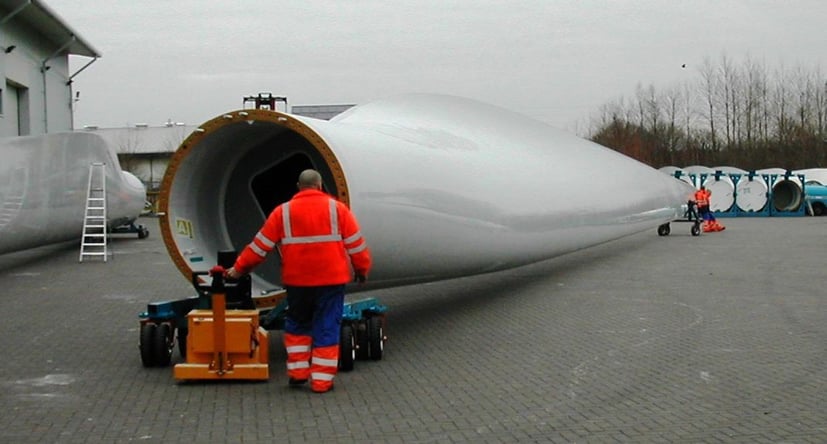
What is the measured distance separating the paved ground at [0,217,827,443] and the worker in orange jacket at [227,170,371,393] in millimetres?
344

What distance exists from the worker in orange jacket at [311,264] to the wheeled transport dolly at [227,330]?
0.33 m

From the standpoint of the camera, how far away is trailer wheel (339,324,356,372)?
7465 millimetres

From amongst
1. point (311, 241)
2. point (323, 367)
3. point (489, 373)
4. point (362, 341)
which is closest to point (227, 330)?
point (323, 367)

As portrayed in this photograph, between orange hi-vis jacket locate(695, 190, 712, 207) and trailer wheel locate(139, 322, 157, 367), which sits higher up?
orange hi-vis jacket locate(695, 190, 712, 207)

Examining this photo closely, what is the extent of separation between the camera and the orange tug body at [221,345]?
6941 mm

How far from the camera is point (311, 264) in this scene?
22.7ft

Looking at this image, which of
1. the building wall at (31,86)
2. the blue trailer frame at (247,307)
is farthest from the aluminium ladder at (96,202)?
the blue trailer frame at (247,307)

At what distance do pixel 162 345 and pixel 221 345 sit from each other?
943 millimetres

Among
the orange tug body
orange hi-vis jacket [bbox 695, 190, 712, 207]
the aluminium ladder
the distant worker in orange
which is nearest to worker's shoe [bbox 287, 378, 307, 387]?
the orange tug body

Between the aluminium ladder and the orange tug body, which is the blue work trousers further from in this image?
the aluminium ladder

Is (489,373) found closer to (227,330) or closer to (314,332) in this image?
(314,332)

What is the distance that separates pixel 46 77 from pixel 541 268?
21136 mm

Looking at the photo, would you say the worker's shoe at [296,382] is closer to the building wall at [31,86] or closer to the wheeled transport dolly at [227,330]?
the wheeled transport dolly at [227,330]

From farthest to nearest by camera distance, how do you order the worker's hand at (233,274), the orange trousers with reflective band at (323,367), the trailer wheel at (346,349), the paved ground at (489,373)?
the trailer wheel at (346,349) → the worker's hand at (233,274) → the orange trousers with reflective band at (323,367) → the paved ground at (489,373)
